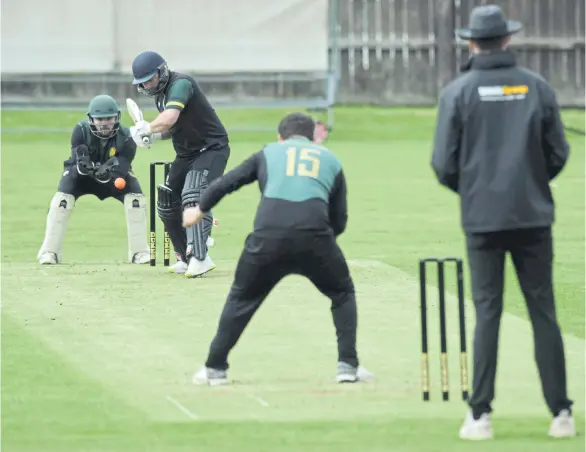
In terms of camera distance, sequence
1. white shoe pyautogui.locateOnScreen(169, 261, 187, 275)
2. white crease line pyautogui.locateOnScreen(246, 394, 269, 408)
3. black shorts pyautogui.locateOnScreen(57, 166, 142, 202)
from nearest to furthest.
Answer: white crease line pyautogui.locateOnScreen(246, 394, 269, 408) → white shoe pyautogui.locateOnScreen(169, 261, 187, 275) → black shorts pyautogui.locateOnScreen(57, 166, 142, 202)

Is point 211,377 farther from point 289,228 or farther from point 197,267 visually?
point 197,267

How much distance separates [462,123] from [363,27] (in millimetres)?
27201

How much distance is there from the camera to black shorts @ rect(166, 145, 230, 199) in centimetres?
1437

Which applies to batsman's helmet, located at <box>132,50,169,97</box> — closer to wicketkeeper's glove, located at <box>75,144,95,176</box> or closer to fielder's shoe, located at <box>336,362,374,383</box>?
wicketkeeper's glove, located at <box>75,144,95,176</box>

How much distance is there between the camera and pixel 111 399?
947 centimetres

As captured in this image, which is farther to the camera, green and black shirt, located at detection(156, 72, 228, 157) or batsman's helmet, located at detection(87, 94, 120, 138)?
batsman's helmet, located at detection(87, 94, 120, 138)

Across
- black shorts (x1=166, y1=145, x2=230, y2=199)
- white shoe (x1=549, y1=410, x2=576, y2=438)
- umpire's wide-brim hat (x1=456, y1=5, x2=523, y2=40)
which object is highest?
umpire's wide-brim hat (x1=456, y1=5, x2=523, y2=40)

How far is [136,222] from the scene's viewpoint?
15.7 m

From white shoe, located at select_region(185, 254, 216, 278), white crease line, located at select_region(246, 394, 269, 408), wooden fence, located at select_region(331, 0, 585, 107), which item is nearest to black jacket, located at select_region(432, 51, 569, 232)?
white crease line, located at select_region(246, 394, 269, 408)

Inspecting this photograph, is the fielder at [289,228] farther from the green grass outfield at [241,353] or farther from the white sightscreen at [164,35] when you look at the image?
the white sightscreen at [164,35]

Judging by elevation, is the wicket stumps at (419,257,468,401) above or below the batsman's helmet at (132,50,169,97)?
below

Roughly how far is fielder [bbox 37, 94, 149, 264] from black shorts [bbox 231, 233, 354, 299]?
20.4 feet

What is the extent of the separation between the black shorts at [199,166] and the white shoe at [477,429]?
20.7ft

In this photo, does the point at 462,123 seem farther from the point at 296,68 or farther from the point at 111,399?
the point at 296,68
